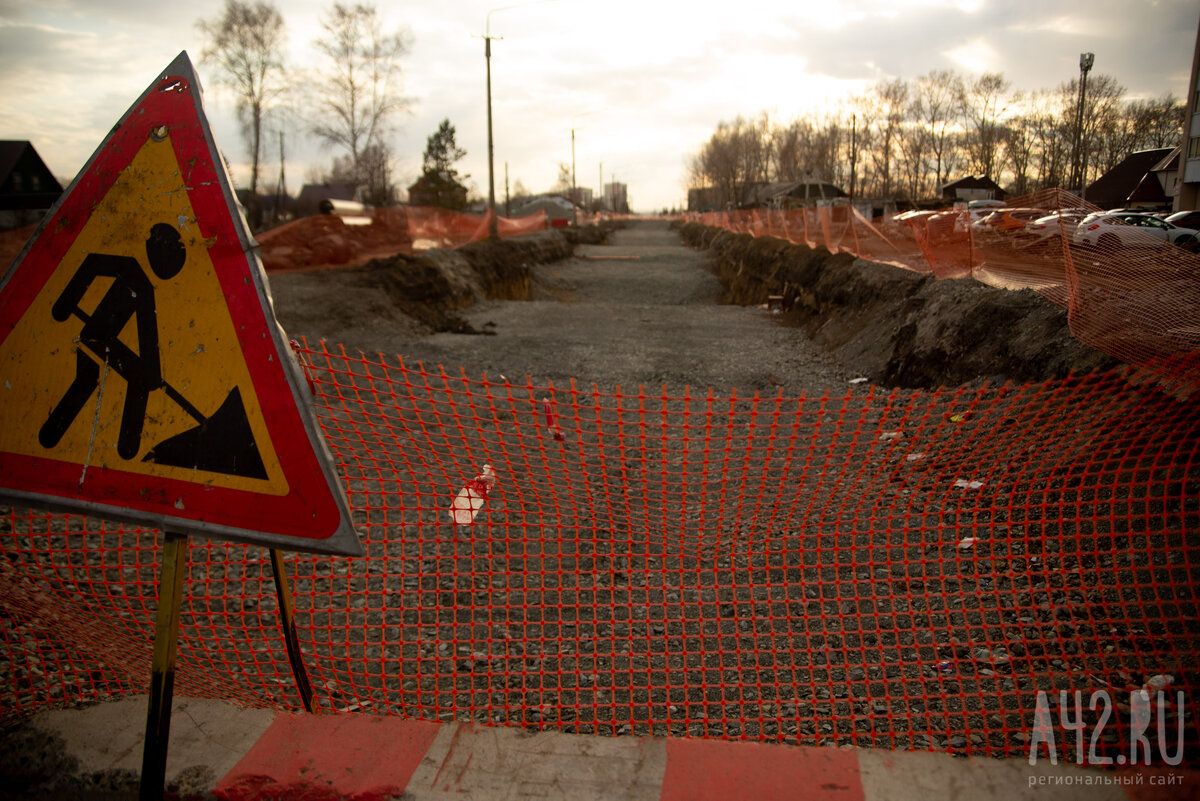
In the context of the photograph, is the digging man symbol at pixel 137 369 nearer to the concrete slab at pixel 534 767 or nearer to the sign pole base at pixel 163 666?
the sign pole base at pixel 163 666

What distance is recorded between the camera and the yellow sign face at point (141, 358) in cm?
147

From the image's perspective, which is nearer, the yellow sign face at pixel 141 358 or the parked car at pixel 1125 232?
the yellow sign face at pixel 141 358

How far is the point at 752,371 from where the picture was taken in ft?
34.3

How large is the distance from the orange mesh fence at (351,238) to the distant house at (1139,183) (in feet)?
125

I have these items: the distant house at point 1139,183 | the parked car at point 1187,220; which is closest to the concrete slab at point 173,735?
the parked car at point 1187,220

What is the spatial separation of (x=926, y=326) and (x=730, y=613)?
644cm

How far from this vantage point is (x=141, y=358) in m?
1.50

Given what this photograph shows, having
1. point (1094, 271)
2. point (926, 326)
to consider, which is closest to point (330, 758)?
point (1094, 271)

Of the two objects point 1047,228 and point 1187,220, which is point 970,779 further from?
point 1187,220

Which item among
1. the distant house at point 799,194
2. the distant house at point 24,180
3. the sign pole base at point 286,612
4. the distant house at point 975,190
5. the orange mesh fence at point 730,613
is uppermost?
the distant house at point 799,194

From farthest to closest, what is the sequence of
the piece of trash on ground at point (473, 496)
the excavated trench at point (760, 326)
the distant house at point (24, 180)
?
the distant house at point (24, 180) → the excavated trench at point (760, 326) → the piece of trash on ground at point (473, 496)

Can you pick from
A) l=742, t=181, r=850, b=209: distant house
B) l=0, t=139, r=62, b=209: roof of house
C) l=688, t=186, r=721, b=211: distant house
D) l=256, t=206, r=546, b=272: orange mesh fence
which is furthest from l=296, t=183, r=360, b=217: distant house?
l=688, t=186, r=721, b=211: distant house

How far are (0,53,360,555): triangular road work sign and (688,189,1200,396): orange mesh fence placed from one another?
4.08 metres

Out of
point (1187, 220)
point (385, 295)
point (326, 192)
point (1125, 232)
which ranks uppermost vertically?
point (326, 192)
